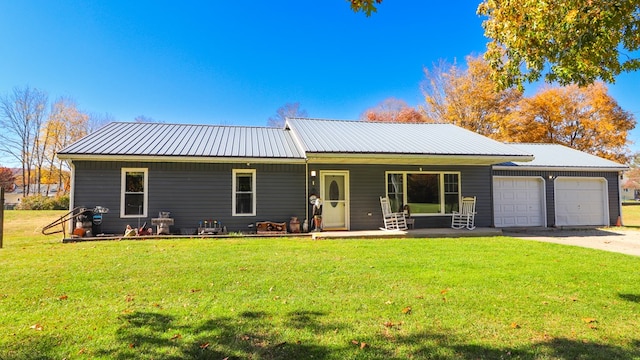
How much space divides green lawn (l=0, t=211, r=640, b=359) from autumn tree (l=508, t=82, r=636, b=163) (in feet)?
72.2

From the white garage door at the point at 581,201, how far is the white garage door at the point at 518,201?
801 mm

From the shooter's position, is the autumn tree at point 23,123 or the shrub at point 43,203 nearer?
the shrub at point 43,203

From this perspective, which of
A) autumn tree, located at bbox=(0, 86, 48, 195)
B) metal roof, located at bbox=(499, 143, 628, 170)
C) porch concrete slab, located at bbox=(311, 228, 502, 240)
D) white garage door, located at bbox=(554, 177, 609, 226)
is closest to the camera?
porch concrete slab, located at bbox=(311, 228, 502, 240)

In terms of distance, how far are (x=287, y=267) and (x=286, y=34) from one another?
1348 cm

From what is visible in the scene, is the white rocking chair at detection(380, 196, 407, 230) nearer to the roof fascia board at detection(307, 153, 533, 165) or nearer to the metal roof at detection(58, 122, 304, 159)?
the roof fascia board at detection(307, 153, 533, 165)

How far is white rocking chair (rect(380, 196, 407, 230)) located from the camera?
11.1 m

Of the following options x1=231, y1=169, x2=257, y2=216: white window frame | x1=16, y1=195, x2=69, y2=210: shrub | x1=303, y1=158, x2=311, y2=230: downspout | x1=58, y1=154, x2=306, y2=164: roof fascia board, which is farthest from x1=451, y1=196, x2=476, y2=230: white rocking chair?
x1=16, y1=195, x2=69, y2=210: shrub

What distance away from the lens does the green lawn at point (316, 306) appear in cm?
296

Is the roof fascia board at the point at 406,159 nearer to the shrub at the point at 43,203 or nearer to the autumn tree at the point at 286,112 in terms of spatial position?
the shrub at the point at 43,203

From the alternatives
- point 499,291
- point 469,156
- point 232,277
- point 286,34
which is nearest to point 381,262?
point 499,291

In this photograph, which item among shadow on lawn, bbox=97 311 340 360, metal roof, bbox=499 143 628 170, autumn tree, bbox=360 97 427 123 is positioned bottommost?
shadow on lawn, bbox=97 311 340 360

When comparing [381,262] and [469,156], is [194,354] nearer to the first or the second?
[381,262]

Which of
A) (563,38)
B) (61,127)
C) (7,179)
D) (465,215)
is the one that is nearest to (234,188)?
(465,215)

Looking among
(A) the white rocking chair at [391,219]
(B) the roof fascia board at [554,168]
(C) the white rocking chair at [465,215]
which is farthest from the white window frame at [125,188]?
(B) the roof fascia board at [554,168]
